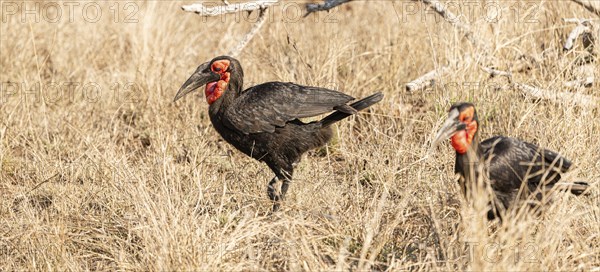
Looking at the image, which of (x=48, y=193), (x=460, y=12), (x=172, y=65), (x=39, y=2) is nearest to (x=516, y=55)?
(x=460, y=12)

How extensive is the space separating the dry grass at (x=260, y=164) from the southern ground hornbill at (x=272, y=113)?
19 cm

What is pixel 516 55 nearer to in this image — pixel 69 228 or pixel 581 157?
pixel 581 157

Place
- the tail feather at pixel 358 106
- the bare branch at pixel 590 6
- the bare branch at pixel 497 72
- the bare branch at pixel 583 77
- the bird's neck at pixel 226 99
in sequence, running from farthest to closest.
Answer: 1. the bare branch at pixel 590 6
2. the bare branch at pixel 497 72
3. the bare branch at pixel 583 77
4. the bird's neck at pixel 226 99
5. the tail feather at pixel 358 106

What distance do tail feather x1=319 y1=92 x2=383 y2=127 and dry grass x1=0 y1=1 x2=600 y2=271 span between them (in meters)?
0.31

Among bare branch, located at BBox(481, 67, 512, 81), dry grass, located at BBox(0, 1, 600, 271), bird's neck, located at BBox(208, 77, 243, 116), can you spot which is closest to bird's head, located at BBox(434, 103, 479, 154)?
dry grass, located at BBox(0, 1, 600, 271)

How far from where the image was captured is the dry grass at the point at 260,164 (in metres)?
3.91

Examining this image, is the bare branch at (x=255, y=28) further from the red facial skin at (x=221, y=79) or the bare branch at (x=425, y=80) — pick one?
the bare branch at (x=425, y=80)

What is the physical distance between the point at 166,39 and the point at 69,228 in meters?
3.17

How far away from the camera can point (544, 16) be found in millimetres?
6688

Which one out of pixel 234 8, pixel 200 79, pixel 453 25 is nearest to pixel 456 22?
pixel 453 25

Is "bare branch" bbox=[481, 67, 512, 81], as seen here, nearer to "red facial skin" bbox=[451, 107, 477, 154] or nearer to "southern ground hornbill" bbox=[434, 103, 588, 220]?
"southern ground hornbill" bbox=[434, 103, 588, 220]

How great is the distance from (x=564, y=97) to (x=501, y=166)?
5.49ft

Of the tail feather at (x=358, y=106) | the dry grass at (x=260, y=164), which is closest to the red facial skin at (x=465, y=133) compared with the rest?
the dry grass at (x=260, y=164)

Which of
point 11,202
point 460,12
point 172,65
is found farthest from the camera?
point 172,65
